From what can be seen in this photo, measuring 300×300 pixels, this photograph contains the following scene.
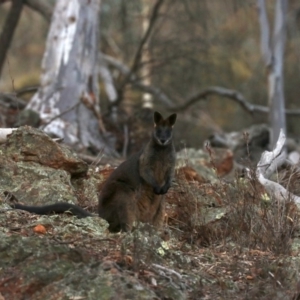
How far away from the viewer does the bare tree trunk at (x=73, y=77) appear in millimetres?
13461

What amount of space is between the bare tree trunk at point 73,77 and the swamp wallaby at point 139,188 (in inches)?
215

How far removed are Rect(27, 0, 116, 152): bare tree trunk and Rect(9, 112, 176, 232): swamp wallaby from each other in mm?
5449

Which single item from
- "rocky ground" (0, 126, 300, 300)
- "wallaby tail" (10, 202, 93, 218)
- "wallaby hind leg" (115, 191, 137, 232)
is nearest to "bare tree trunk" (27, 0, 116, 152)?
"rocky ground" (0, 126, 300, 300)

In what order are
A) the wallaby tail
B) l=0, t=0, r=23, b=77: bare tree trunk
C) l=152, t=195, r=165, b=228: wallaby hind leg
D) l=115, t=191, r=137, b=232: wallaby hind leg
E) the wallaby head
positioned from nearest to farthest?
the wallaby tail
l=115, t=191, r=137, b=232: wallaby hind leg
l=152, t=195, r=165, b=228: wallaby hind leg
the wallaby head
l=0, t=0, r=23, b=77: bare tree trunk

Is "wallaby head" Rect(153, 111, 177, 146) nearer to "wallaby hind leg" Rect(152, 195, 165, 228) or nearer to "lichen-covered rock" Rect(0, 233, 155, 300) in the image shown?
"wallaby hind leg" Rect(152, 195, 165, 228)

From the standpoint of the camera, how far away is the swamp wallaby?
705 centimetres

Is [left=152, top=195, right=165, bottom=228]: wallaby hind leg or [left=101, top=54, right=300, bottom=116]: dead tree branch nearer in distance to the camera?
[left=152, top=195, right=165, bottom=228]: wallaby hind leg

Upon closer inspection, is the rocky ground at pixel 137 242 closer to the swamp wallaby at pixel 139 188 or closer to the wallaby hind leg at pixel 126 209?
the swamp wallaby at pixel 139 188

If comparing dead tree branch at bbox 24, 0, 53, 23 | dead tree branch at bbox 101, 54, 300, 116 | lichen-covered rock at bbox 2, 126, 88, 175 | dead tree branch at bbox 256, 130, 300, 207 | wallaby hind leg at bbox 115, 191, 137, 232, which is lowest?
wallaby hind leg at bbox 115, 191, 137, 232

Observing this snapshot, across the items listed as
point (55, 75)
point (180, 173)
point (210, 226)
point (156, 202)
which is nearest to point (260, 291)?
point (210, 226)

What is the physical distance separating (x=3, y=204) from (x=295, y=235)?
8.32 feet

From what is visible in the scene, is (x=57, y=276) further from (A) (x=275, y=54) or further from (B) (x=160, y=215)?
(A) (x=275, y=54)

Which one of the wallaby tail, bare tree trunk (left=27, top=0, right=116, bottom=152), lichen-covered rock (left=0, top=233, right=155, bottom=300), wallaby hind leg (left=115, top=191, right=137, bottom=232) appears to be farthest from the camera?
bare tree trunk (left=27, top=0, right=116, bottom=152)

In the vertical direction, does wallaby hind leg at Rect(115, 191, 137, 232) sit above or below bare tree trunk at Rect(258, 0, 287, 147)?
below
